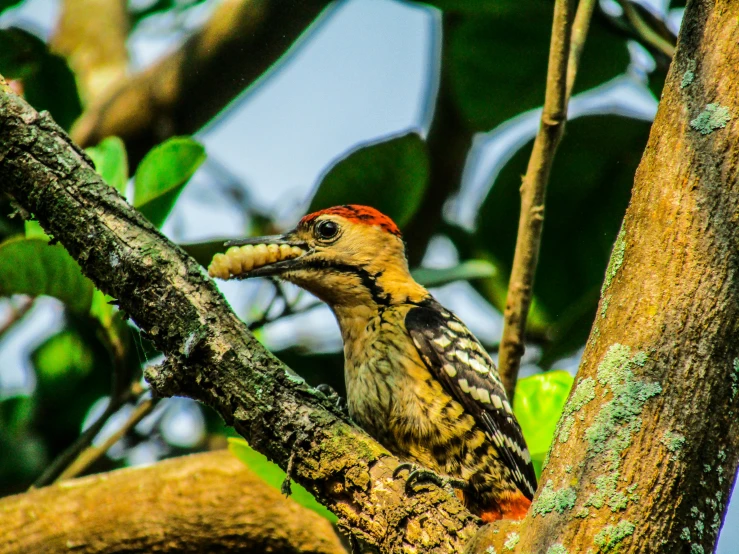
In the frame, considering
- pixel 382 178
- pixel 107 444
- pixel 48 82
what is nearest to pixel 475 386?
pixel 382 178

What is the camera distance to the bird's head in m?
3.31

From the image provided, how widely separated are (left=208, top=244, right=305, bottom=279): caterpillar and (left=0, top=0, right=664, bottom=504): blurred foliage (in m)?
0.20

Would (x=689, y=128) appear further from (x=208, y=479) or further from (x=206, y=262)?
(x=208, y=479)

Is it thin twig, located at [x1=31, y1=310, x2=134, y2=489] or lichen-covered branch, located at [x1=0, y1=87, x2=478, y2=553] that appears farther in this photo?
thin twig, located at [x1=31, y1=310, x2=134, y2=489]

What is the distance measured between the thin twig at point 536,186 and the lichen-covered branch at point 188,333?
1106 millimetres

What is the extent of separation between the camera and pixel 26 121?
209 centimetres

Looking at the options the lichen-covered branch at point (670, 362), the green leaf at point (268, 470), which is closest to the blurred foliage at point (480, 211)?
the green leaf at point (268, 470)

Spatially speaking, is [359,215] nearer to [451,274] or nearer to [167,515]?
[451,274]

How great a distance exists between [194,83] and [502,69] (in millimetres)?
1636

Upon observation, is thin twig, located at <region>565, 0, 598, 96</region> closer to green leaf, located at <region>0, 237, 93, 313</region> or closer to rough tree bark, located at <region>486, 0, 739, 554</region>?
rough tree bark, located at <region>486, 0, 739, 554</region>

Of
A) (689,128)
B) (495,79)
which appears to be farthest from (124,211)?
(495,79)

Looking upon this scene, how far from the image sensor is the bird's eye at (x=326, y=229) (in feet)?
11.4

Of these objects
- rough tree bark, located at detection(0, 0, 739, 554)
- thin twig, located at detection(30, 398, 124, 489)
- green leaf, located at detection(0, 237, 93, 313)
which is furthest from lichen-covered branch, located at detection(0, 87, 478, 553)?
thin twig, located at detection(30, 398, 124, 489)

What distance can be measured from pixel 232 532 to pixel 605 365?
7.54 ft
